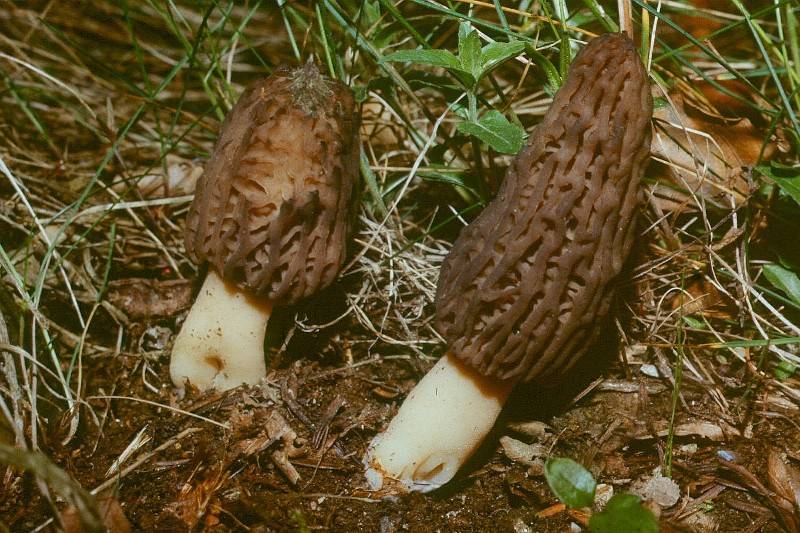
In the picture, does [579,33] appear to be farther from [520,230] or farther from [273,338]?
[273,338]

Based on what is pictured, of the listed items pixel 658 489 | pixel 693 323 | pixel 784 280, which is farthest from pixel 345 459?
pixel 784 280

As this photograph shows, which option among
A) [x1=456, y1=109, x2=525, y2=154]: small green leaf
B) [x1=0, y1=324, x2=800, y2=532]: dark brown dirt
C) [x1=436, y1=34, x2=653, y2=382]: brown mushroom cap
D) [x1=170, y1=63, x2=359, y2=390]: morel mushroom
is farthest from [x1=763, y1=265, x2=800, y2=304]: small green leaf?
[x1=170, y1=63, x2=359, y2=390]: morel mushroom

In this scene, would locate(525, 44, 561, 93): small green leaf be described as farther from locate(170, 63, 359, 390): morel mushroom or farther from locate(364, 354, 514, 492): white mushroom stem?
locate(364, 354, 514, 492): white mushroom stem

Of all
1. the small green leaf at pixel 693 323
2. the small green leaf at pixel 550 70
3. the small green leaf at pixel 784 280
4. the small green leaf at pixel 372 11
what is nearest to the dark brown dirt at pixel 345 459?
the small green leaf at pixel 693 323

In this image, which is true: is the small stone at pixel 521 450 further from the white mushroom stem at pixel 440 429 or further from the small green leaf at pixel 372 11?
the small green leaf at pixel 372 11

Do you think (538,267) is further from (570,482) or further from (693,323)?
(693,323)

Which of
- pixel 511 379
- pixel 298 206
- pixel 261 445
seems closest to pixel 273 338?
pixel 261 445

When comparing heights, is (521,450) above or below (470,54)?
below
